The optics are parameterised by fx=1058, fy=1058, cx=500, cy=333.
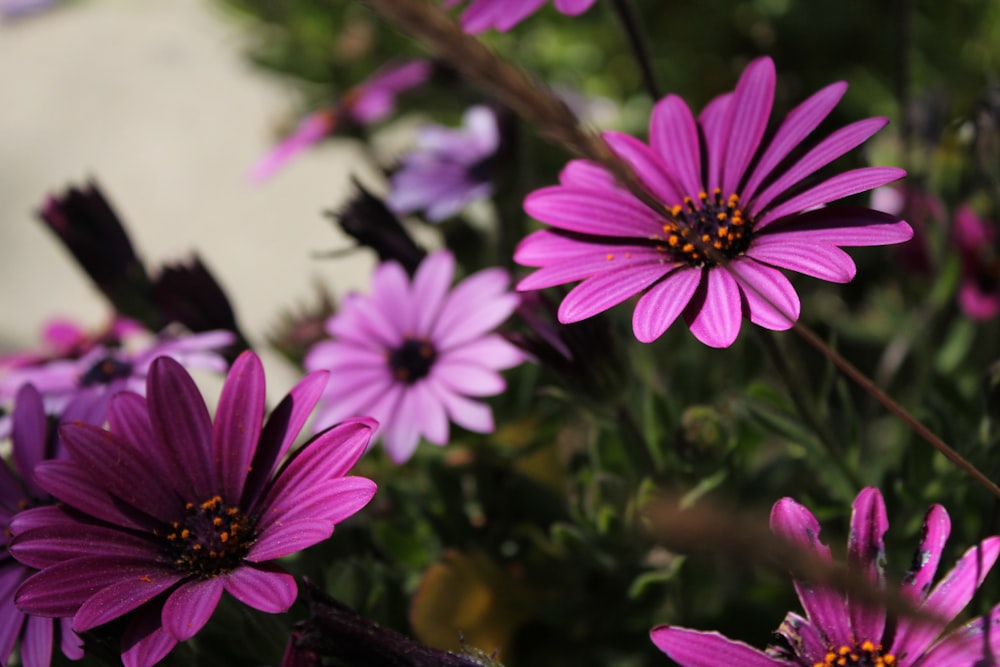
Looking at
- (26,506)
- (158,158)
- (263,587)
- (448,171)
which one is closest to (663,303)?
(263,587)

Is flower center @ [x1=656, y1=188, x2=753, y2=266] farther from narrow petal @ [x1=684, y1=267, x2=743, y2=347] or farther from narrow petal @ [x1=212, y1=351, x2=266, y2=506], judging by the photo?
narrow petal @ [x1=212, y1=351, x2=266, y2=506]

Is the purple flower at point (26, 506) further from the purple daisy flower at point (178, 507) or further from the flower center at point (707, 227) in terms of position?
the flower center at point (707, 227)

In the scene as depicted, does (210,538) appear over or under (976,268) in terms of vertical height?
under

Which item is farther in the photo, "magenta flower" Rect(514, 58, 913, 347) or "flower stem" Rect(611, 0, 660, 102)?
"flower stem" Rect(611, 0, 660, 102)

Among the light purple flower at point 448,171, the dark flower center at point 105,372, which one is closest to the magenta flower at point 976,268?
the light purple flower at point 448,171

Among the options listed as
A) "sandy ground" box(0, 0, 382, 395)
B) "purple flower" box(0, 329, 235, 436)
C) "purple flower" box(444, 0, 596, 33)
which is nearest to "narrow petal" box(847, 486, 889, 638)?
"purple flower" box(444, 0, 596, 33)

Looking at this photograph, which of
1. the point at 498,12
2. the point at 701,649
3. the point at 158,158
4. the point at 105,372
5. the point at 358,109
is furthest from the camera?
the point at 158,158

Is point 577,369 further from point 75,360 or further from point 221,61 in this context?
point 221,61

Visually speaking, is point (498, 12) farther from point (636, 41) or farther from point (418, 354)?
point (418, 354)
